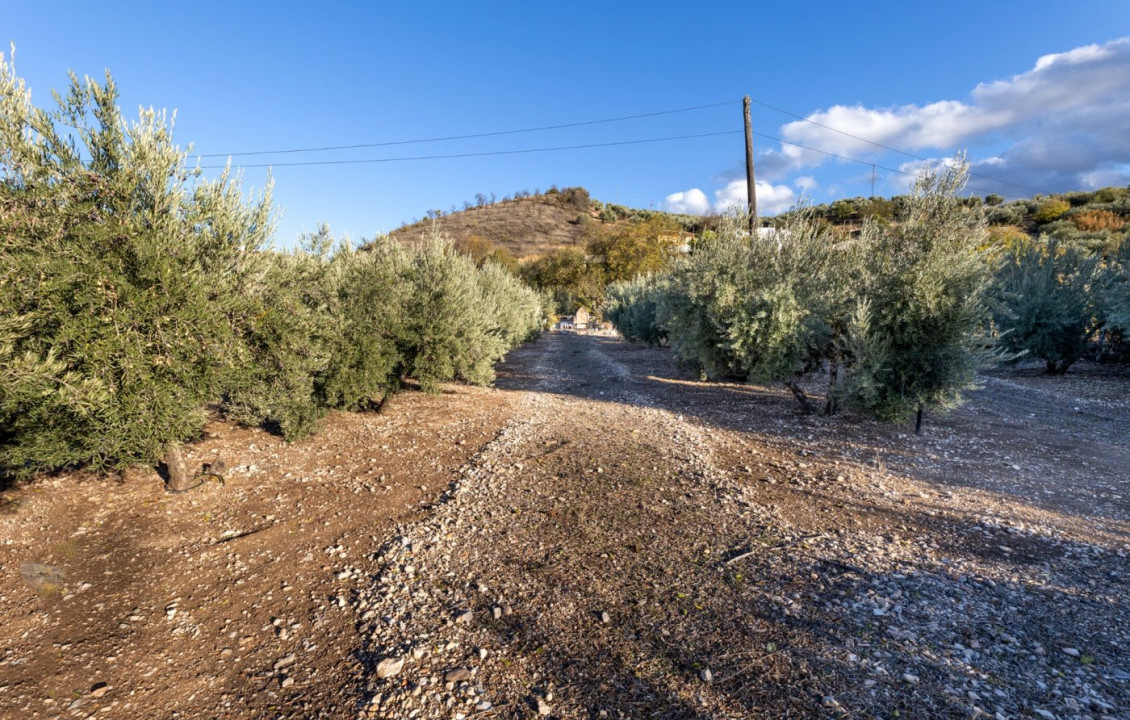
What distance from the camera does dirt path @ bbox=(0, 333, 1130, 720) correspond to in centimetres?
356

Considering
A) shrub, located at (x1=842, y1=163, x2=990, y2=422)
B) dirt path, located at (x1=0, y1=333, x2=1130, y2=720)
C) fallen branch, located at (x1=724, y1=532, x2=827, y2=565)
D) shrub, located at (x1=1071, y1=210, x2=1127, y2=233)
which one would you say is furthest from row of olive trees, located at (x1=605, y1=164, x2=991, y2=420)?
shrub, located at (x1=1071, y1=210, x2=1127, y2=233)

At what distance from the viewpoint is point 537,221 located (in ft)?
307

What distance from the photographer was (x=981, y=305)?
9164mm

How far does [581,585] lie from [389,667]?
186 centimetres

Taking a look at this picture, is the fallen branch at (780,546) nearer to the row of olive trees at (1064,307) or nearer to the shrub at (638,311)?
the row of olive trees at (1064,307)

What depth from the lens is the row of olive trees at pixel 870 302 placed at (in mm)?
9258

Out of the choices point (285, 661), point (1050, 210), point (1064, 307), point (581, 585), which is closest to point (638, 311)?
point (1064, 307)

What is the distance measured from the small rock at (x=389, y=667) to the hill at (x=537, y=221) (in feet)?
232

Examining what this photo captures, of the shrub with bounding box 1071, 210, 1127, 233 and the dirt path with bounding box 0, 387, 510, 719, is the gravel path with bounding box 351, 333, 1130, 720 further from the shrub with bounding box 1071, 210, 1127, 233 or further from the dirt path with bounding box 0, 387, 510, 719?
the shrub with bounding box 1071, 210, 1127, 233

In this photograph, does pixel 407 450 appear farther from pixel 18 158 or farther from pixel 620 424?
pixel 18 158

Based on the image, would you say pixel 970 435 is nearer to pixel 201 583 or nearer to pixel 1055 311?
pixel 1055 311

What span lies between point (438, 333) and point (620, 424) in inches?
193

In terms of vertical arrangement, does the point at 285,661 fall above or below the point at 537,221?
below

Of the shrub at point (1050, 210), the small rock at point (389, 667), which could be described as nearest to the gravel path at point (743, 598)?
the small rock at point (389, 667)
